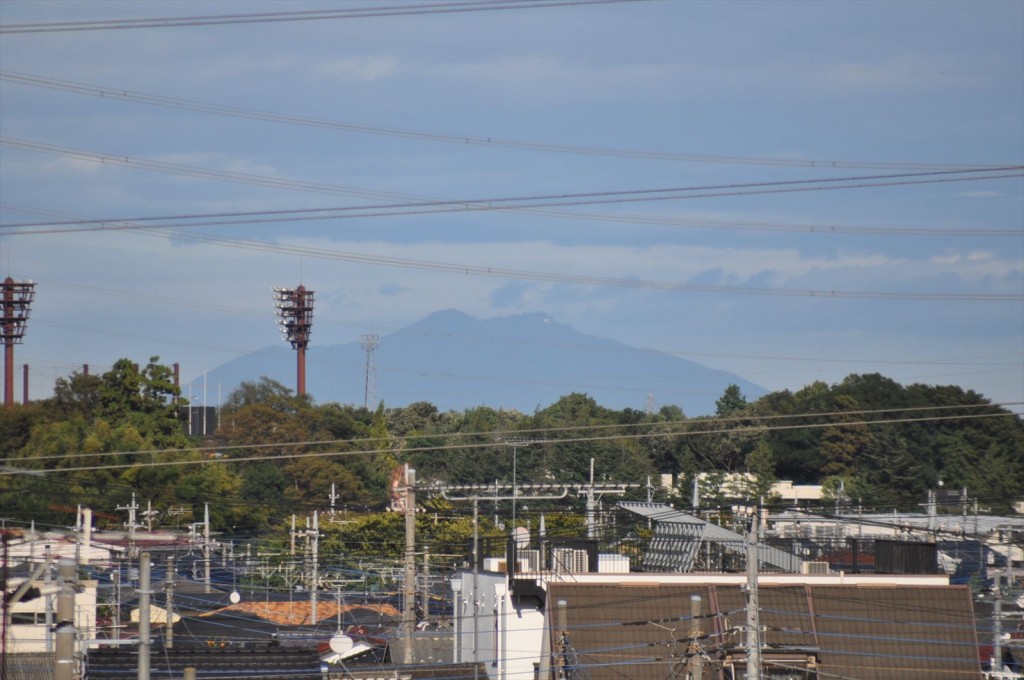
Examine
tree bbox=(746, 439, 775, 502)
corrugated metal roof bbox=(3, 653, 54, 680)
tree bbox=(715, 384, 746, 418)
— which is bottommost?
corrugated metal roof bbox=(3, 653, 54, 680)

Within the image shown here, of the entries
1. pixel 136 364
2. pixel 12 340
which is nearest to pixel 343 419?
pixel 136 364

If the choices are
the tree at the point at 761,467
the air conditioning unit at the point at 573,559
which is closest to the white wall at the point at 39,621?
the air conditioning unit at the point at 573,559

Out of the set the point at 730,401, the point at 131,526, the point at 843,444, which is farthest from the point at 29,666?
the point at 730,401

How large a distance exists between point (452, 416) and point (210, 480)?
132 ft

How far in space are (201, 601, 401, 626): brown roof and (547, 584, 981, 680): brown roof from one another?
831 inches

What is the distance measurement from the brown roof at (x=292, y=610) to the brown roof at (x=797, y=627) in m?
21.1

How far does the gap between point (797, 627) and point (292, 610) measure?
27.2 metres

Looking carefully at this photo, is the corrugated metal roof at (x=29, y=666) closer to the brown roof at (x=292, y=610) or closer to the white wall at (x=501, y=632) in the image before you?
the white wall at (x=501, y=632)

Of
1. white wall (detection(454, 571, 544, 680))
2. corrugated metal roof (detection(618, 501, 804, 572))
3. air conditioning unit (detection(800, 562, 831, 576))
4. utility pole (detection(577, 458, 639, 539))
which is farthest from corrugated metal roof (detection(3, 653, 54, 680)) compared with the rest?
air conditioning unit (detection(800, 562, 831, 576))

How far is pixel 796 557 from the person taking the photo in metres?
34.2

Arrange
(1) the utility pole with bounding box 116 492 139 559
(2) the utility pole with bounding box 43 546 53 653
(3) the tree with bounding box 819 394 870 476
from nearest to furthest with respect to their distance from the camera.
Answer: (2) the utility pole with bounding box 43 546 53 653
(1) the utility pole with bounding box 116 492 139 559
(3) the tree with bounding box 819 394 870 476

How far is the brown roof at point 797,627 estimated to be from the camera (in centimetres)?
2700

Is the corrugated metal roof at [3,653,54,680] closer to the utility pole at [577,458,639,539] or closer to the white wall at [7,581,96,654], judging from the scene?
the white wall at [7,581,96,654]

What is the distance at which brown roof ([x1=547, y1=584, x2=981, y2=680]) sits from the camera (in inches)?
1063
